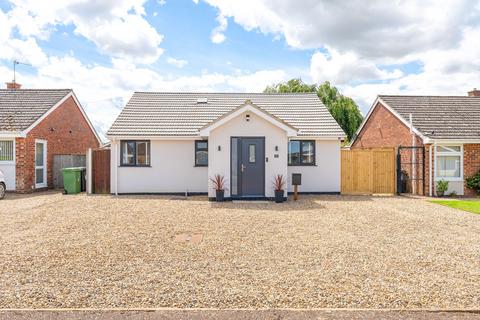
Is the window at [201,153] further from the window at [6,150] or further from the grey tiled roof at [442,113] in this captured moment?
the grey tiled roof at [442,113]

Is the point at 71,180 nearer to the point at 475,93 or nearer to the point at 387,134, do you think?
the point at 387,134

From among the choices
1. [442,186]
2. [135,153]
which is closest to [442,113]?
[442,186]

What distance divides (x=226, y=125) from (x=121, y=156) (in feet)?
17.8

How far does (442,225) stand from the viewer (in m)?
9.98

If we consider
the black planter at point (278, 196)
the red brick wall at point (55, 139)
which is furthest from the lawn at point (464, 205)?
the red brick wall at point (55, 139)

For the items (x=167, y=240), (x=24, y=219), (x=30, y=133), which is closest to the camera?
(x=167, y=240)

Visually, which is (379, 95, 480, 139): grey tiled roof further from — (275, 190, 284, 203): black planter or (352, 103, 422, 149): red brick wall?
(275, 190, 284, 203): black planter

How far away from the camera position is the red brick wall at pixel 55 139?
1834 cm

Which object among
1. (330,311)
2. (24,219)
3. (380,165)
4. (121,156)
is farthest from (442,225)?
(121,156)

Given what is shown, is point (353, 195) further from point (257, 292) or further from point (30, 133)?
point (30, 133)

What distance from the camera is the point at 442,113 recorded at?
64.5ft

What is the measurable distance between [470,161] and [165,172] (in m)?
14.0

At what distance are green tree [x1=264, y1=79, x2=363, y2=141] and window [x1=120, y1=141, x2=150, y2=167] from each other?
2192 cm

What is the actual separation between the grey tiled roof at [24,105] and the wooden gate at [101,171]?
13.6 feet
